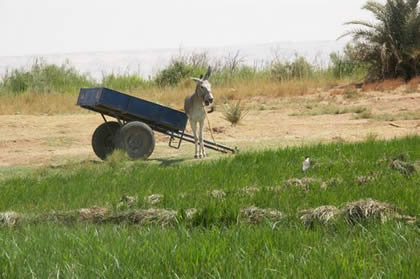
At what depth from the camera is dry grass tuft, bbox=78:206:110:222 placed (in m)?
9.41

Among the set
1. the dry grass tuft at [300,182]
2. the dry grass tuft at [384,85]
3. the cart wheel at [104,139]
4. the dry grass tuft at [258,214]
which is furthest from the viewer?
the dry grass tuft at [384,85]

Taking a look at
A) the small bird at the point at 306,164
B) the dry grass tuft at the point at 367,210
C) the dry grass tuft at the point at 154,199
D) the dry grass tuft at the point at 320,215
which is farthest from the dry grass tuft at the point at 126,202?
the small bird at the point at 306,164

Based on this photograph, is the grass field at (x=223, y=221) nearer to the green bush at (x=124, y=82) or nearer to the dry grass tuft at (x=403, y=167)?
the dry grass tuft at (x=403, y=167)

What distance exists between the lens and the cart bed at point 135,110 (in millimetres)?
16062

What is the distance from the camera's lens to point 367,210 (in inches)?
324

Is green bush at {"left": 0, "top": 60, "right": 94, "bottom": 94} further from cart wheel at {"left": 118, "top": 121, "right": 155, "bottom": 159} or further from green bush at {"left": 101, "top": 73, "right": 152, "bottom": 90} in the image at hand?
cart wheel at {"left": 118, "top": 121, "right": 155, "bottom": 159}

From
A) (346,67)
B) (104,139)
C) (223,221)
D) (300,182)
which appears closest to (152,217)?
(223,221)

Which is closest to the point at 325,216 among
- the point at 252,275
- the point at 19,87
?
the point at 252,275

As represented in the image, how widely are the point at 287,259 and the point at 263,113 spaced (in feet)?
55.7

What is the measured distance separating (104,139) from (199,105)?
2158 mm

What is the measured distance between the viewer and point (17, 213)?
9.70 m

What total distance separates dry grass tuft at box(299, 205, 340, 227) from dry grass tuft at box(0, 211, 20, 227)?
3.03 metres

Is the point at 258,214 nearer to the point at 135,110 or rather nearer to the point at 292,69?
the point at 135,110

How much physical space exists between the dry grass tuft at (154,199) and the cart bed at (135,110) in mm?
5825
